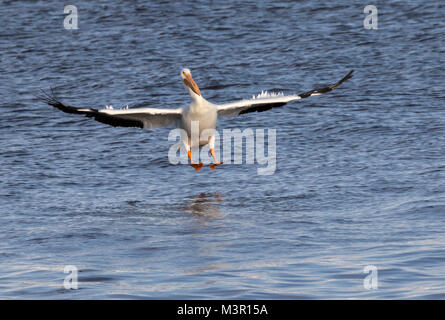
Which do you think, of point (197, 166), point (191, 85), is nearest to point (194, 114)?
point (191, 85)

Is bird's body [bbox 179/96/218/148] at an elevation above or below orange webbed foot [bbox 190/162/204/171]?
above

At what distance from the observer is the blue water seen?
10086 millimetres

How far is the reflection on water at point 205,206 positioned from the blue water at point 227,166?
0.16ft

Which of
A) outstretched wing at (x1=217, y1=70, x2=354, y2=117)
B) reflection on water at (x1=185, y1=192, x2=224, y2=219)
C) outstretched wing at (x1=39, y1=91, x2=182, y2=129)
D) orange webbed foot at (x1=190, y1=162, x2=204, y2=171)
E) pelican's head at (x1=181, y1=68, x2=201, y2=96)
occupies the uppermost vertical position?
pelican's head at (x1=181, y1=68, x2=201, y2=96)

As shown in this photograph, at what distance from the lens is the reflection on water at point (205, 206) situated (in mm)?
12953

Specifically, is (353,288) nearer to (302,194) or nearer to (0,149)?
(302,194)

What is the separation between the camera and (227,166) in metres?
16.2

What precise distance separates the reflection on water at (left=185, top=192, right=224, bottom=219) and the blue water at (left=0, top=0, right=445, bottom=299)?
50mm

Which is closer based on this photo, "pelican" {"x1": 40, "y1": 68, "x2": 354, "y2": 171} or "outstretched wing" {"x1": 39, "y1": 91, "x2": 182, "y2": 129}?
"outstretched wing" {"x1": 39, "y1": 91, "x2": 182, "y2": 129}

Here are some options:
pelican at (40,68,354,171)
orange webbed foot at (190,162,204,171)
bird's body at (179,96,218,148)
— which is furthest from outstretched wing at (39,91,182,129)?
orange webbed foot at (190,162,204,171)

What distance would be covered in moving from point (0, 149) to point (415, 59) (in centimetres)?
1102

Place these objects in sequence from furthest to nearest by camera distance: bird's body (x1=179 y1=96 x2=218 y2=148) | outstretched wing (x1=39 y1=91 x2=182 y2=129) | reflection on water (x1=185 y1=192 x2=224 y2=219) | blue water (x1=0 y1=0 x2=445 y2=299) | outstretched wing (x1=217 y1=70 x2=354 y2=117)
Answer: bird's body (x1=179 y1=96 x2=218 y2=148)
outstretched wing (x1=217 y1=70 x2=354 y2=117)
outstretched wing (x1=39 y1=91 x2=182 y2=129)
reflection on water (x1=185 y1=192 x2=224 y2=219)
blue water (x1=0 y1=0 x2=445 y2=299)

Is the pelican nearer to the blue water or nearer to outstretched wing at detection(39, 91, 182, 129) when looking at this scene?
outstretched wing at detection(39, 91, 182, 129)
